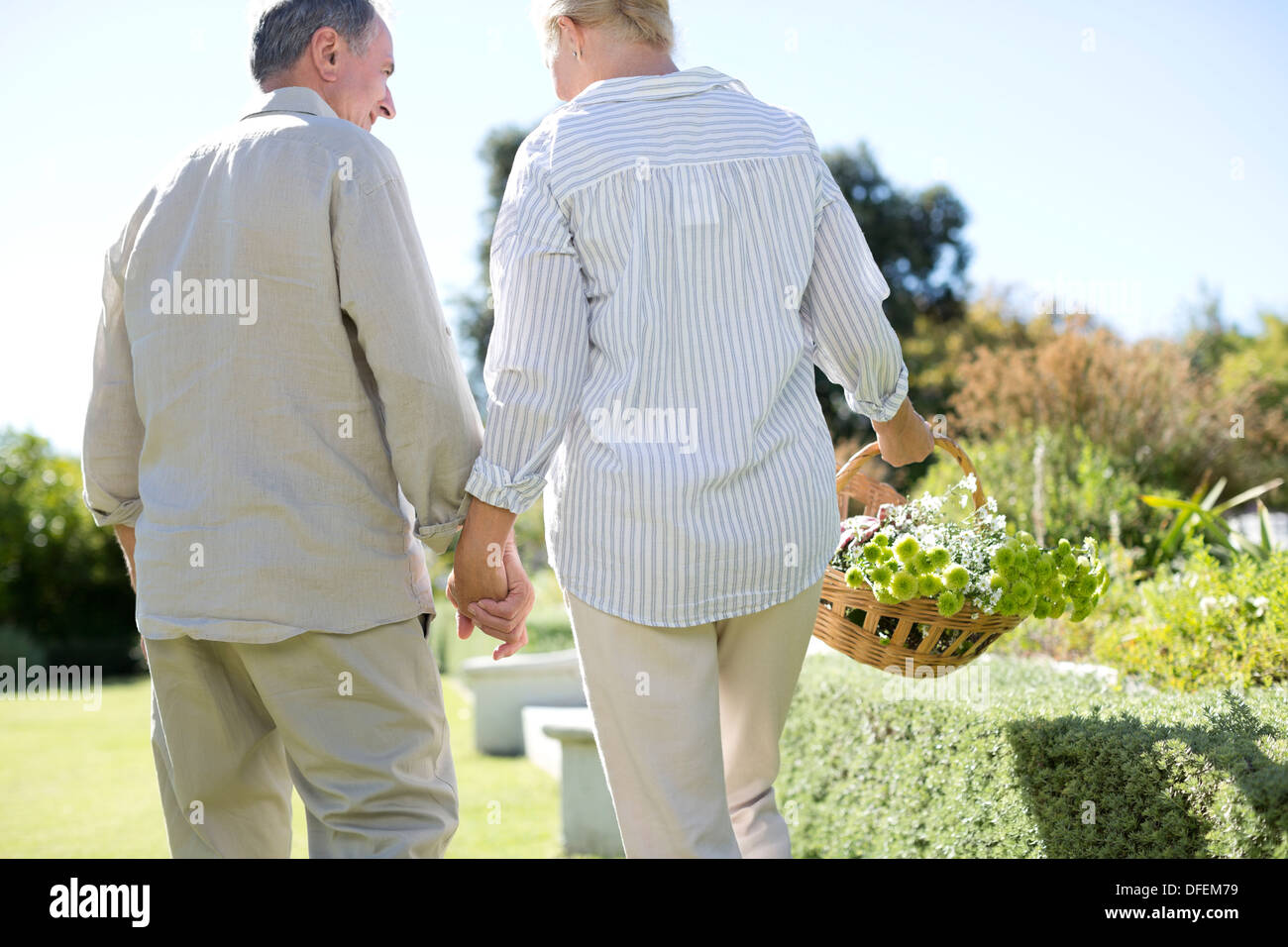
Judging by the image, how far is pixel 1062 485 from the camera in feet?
22.3

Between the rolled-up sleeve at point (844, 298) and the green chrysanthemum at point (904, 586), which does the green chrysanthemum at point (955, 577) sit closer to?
the green chrysanthemum at point (904, 586)

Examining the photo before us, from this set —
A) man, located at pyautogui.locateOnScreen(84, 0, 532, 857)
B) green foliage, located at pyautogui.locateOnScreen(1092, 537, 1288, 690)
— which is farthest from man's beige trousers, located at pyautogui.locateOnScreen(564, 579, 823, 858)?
green foliage, located at pyautogui.locateOnScreen(1092, 537, 1288, 690)

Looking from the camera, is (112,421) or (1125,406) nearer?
(112,421)

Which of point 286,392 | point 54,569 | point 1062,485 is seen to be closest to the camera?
point 286,392

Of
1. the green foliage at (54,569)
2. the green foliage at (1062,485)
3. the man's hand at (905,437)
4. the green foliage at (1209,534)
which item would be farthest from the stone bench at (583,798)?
the green foliage at (54,569)

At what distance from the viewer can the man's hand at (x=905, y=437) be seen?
239cm

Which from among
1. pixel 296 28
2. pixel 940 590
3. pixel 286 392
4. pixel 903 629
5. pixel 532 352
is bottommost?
pixel 903 629

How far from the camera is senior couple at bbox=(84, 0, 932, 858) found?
1881 mm

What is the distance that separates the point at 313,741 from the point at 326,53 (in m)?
1.30

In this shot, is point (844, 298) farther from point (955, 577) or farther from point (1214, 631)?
point (1214, 631)

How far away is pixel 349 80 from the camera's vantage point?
2.21 m

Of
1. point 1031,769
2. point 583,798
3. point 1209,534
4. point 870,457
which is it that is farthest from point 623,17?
point 1209,534

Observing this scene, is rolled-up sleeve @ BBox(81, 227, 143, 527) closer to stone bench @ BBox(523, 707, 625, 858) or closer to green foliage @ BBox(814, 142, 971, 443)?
stone bench @ BBox(523, 707, 625, 858)

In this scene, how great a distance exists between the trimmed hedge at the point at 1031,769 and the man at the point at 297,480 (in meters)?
1.36
